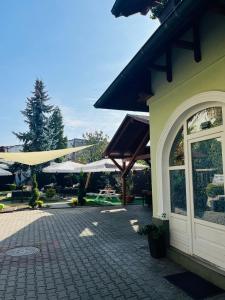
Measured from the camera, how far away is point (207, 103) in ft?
14.4

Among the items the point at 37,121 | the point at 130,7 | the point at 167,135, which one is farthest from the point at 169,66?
the point at 37,121

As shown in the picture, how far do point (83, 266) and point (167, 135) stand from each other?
3008 millimetres

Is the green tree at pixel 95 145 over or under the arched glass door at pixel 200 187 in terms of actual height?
over

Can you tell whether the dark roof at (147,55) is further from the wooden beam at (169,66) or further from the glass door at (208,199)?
the glass door at (208,199)

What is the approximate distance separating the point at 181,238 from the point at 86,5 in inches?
264

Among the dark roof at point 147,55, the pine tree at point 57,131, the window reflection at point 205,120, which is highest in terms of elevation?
the pine tree at point 57,131

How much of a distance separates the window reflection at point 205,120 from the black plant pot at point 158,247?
7.24 ft

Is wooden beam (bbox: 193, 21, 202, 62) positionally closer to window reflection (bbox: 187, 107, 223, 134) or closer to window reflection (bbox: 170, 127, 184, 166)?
window reflection (bbox: 187, 107, 223, 134)

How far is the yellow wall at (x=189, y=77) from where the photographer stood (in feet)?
13.1

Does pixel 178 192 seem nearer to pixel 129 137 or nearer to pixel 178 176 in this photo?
pixel 178 176

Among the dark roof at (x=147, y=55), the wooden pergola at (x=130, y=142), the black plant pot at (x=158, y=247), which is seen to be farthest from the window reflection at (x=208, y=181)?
the wooden pergola at (x=130, y=142)

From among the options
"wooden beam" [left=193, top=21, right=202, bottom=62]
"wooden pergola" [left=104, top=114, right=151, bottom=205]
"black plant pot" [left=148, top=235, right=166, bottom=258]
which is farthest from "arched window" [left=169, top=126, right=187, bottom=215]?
"wooden pergola" [left=104, top=114, right=151, bottom=205]

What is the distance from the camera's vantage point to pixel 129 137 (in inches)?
526

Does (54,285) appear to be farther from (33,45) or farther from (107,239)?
(33,45)
